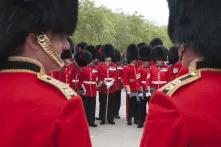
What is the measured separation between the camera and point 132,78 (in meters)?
10.9

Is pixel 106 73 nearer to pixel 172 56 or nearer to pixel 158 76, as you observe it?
pixel 158 76

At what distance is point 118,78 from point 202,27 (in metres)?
9.36

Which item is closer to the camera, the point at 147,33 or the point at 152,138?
the point at 152,138

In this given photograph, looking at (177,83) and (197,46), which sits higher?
(197,46)

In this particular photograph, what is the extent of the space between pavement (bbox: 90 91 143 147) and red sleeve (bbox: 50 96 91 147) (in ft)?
21.2

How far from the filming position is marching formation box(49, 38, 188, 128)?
10.6 meters

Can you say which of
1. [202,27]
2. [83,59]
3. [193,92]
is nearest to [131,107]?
[83,59]

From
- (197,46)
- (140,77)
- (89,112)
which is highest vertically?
(197,46)

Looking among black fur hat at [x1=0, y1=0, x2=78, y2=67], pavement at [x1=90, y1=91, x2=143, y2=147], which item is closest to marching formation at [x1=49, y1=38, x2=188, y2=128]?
pavement at [x1=90, y1=91, x2=143, y2=147]

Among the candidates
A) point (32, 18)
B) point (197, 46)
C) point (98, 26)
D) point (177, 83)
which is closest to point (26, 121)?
point (32, 18)

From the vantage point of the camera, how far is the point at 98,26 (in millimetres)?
28875

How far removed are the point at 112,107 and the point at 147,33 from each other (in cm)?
3587

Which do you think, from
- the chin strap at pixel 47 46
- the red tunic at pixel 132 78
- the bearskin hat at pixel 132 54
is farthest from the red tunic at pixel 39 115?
the bearskin hat at pixel 132 54

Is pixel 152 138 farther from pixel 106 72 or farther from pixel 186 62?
pixel 106 72
